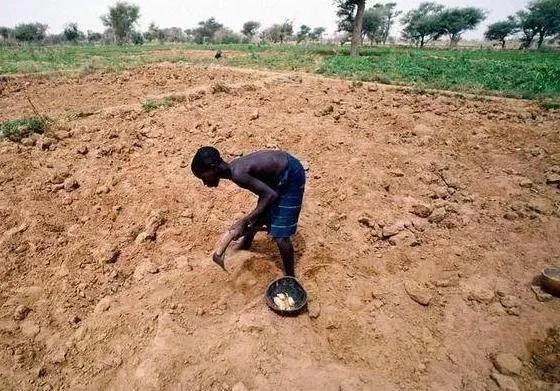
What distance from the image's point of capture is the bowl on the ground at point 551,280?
278 cm

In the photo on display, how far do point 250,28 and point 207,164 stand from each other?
71.1 metres

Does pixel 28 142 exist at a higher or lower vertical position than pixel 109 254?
higher

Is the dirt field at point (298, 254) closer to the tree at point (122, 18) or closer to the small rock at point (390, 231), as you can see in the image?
the small rock at point (390, 231)

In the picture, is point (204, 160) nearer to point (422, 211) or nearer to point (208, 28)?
point (422, 211)

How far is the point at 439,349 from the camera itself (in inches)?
101

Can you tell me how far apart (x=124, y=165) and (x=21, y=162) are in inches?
44.1

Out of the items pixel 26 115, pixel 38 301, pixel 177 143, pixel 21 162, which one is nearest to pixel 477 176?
pixel 177 143

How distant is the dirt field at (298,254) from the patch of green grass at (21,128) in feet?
1.15

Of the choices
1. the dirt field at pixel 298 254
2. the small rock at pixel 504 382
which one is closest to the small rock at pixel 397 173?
the dirt field at pixel 298 254

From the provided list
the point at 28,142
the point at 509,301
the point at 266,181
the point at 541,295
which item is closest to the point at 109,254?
the point at 266,181

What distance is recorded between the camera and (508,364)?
2367 mm

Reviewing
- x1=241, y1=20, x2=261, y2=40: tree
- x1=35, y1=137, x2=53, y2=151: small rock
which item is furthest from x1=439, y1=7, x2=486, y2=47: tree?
x1=35, y1=137, x2=53, y2=151: small rock

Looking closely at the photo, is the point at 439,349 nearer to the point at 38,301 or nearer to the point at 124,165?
the point at 38,301

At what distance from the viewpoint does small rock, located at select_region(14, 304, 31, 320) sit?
289 centimetres
